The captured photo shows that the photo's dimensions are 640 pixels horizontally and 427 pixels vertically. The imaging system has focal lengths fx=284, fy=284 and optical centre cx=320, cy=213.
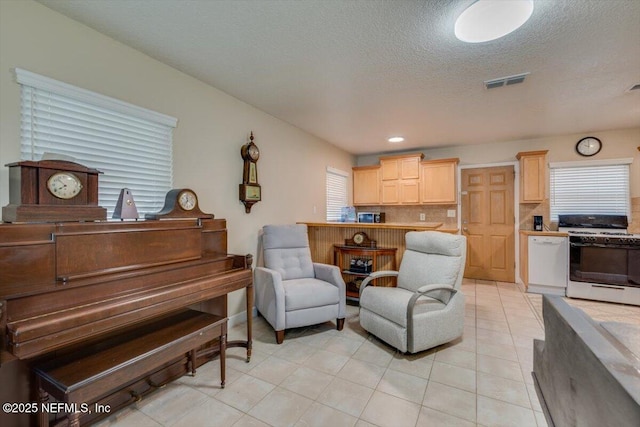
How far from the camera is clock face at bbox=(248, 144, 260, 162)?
319cm

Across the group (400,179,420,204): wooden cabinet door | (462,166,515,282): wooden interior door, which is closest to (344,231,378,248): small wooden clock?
(400,179,420,204): wooden cabinet door

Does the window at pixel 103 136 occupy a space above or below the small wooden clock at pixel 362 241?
above

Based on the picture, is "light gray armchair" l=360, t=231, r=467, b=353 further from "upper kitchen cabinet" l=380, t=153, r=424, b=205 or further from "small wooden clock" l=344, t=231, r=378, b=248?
"upper kitchen cabinet" l=380, t=153, r=424, b=205

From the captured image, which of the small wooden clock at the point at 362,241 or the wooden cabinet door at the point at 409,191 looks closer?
the small wooden clock at the point at 362,241

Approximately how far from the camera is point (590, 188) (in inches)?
173

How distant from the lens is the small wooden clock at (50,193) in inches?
56.9

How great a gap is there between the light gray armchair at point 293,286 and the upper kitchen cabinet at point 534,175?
356 centimetres

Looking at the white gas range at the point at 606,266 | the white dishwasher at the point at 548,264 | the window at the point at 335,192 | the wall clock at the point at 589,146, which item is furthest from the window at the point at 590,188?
the window at the point at 335,192

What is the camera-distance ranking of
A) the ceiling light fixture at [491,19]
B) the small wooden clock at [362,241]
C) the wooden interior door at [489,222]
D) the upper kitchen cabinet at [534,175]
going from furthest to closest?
the wooden interior door at [489,222], the upper kitchen cabinet at [534,175], the small wooden clock at [362,241], the ceiling light fixture at [491,19]

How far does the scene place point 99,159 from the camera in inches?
80.8

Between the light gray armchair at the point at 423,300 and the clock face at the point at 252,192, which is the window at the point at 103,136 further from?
the light gray armchair at the point at 423,300

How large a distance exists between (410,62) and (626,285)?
161 inches

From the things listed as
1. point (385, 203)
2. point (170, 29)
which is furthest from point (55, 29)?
point (385, 203)

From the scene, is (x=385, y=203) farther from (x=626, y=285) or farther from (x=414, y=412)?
(x=414, y=412)
